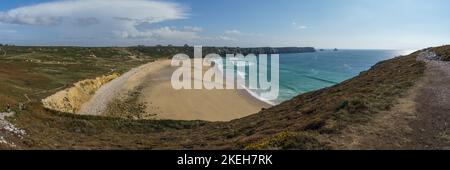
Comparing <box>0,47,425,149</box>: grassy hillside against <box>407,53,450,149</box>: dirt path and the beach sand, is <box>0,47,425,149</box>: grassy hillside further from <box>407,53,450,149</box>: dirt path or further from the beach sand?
the beach sand

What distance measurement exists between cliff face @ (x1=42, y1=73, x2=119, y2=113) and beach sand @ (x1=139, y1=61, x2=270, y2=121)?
703 centimetres

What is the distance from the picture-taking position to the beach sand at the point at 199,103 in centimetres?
4253

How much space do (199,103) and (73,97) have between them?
570 inches

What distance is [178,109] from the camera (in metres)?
45.2

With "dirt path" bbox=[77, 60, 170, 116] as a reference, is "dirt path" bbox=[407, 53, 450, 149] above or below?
above

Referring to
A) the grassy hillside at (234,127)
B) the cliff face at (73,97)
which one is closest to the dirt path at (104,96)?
the cliff face at (73,97)

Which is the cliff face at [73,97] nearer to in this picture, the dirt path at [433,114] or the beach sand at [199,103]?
the beach sand at [199,103]

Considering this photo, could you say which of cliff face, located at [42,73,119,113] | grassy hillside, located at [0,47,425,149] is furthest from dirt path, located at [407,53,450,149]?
cliff face, located at [42,73,119,113]

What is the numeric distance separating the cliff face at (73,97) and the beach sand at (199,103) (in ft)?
23.1

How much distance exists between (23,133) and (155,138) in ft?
23.2

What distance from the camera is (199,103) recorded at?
4947cm

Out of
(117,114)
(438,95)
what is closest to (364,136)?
(438,95)

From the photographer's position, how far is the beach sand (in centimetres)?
4253
